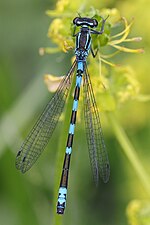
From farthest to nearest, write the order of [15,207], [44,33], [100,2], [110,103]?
1. [44,33]
2. [100,2]
3. [15,207]
4. [110,103]

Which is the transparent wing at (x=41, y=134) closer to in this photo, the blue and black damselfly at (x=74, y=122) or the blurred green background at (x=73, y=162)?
the blue and black damselfly at (x=74, y=122)

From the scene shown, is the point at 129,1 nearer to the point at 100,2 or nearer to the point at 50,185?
the point at 100,2

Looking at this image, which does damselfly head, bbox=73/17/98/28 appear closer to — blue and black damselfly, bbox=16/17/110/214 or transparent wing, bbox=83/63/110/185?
blue and black damselfly, bbox=16/17/110/214

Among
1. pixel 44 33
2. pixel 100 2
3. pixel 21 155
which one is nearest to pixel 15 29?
pixel 44 33

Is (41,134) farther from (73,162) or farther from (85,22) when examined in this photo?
(73,162)

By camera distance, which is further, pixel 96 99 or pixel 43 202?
pixel 43 202

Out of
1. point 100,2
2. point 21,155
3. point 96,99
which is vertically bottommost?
point 21,155

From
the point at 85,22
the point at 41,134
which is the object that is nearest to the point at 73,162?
the point at 41,134

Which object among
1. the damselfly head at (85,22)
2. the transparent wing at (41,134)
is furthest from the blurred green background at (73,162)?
the damselfly head at (85,22)
